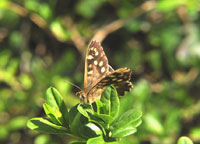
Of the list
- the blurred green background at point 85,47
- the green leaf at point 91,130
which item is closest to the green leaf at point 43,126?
the green leaf at point 91,130

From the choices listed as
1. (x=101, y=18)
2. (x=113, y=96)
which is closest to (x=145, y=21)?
(x=101, y=18)

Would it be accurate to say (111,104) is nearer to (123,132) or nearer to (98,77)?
(123,132)

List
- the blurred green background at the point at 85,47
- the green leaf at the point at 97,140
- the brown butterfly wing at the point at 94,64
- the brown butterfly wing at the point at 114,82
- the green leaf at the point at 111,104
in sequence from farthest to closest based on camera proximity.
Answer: the blurred green background at the point at 85,47 < the brown butterfly wing at the point at 94,64 < the brown butterfly wing at the point at 114,82 < the green leaf at the point at 111,104 < the green leaf at the point at 97,140

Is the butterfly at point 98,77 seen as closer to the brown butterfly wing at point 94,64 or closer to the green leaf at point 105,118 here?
the brown butterfly wing at point 94,64

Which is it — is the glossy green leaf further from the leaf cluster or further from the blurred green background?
the blurred green background

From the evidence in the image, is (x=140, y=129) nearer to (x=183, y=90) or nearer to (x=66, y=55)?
(x=183, y=90)

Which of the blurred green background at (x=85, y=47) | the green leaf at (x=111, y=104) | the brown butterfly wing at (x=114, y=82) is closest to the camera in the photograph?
the green leaf at (x=111, y=104)

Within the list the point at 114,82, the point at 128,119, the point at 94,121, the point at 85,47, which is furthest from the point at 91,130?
the point at 85,47
